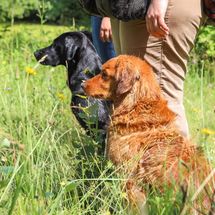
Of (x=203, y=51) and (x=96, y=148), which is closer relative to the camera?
(x=96, y=148)

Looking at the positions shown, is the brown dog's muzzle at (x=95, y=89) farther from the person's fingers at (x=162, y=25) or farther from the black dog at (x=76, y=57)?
the black dog at (x=76, y=57)

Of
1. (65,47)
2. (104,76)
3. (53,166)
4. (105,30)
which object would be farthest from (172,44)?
(65,47)

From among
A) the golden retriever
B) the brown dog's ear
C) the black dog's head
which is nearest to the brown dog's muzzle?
the golden retriever

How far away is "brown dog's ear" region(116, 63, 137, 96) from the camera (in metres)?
3.68

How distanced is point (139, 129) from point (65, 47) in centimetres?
250

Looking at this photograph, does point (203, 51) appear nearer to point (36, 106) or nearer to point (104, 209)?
point (36, 106)

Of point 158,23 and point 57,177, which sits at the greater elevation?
point 158,23

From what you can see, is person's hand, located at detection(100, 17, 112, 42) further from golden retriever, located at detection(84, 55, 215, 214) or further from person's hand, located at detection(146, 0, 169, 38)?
person's hand, located at detection(146, 0, 169, 38)

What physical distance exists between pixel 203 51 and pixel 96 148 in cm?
507

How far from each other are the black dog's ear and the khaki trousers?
6.39ft

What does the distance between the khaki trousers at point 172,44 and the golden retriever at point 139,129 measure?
11 cm

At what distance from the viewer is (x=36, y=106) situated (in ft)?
17.1

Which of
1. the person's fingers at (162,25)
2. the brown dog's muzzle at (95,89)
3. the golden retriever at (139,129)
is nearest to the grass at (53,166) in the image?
the golden retriever at (139,129)

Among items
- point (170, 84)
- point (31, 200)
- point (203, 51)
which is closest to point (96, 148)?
point (170, 84)
